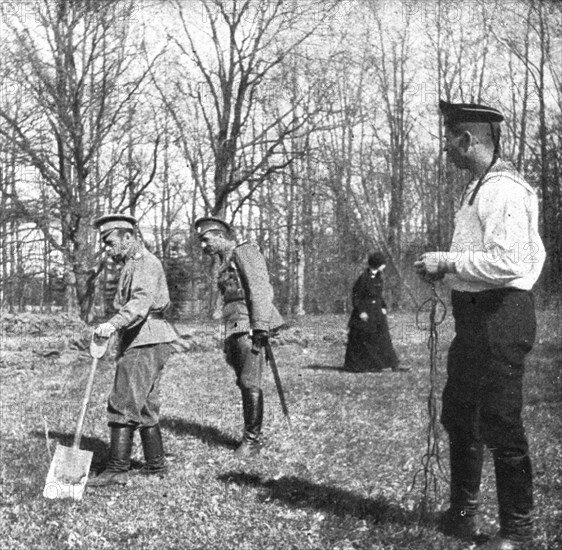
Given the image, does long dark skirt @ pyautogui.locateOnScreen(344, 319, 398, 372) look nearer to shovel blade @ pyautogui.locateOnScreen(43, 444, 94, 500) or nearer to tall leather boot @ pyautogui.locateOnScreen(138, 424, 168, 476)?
tall leather boot @ pyautogui.locateOnScreen(138, 424, 168, 476)

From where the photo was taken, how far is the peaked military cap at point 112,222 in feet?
19.0

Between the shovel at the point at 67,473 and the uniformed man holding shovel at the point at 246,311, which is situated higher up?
the uniformed man holding shovel at the point at 246,311

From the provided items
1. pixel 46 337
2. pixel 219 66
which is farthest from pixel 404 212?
pixel 46 337

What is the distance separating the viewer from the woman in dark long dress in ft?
39.5

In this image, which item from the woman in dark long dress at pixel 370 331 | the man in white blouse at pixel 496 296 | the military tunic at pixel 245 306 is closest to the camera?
the man in white blouse at pixel 496 296

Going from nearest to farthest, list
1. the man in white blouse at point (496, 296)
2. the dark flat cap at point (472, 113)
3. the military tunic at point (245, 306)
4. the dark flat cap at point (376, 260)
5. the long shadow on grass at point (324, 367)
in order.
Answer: the man in white blouse at point (496, 296) → the dark flat cap at point (472, 113) → the military tunic at point (245, 306) → the dark flat cap at point (376, 260) → the long shadow on grass at point (324, 367)

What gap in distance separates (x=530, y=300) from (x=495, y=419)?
2.02 feet

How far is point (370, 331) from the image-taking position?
39.4 ft

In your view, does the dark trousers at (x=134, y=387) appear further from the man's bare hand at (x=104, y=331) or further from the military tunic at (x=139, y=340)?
the man's bare hand at (x=104, y=331)

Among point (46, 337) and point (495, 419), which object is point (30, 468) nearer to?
point (495, 419)

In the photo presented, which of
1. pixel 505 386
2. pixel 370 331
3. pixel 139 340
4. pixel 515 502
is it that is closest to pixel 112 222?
pixel 139 340

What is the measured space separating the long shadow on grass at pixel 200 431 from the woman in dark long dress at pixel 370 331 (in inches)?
184

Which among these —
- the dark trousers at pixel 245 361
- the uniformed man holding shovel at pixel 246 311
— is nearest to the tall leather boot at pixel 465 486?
the uniformed man holding shovel at pixel 246 311

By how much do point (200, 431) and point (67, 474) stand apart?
2.31m
